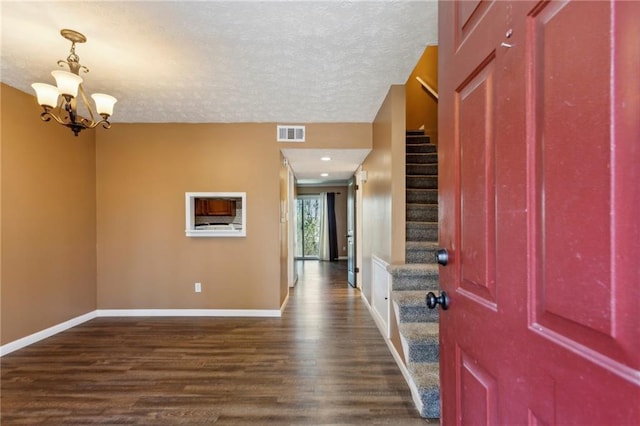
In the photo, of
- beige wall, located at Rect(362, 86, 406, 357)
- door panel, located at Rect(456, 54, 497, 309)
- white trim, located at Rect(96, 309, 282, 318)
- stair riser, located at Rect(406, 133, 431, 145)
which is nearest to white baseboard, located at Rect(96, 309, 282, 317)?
white trim, located at Rect(96, 309, 282, 318)

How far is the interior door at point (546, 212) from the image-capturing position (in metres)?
0.46

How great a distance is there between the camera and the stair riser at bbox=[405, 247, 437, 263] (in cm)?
281

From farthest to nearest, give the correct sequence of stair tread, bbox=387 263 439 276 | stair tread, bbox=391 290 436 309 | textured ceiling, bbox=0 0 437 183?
stair tread, bbox=387 263 439 276 → stair tread, bbox=391 290 436 309 → textured ceiling, bbox=0 0 437 183

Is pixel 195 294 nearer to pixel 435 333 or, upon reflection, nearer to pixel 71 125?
pixel 71 125

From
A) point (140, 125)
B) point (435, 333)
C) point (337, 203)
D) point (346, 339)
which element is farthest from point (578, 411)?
point (337, 203)

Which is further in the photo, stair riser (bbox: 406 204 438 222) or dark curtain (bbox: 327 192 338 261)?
dark curtain (bbox: 327 192 338 261)

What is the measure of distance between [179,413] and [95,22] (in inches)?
102

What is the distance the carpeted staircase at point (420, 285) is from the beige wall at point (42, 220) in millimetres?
3570

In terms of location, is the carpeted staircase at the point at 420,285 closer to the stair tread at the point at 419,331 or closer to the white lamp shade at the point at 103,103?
the stair tread at the point at 419,331

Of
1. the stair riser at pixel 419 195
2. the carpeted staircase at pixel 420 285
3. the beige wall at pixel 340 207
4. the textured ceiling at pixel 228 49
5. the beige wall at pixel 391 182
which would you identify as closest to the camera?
the textured ceiling at pixel 228 49

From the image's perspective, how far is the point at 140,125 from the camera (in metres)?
3.83

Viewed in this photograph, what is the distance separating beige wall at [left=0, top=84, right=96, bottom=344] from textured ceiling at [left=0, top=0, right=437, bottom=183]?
440 millimetres

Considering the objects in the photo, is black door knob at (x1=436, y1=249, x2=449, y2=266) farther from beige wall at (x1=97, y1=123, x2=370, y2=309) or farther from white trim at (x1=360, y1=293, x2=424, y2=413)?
beige wall at (x1=97, y1=123, x2=370, y2=309)

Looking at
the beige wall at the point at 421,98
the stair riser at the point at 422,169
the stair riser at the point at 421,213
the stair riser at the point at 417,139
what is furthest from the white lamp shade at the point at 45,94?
the beige wall at the point at 421,98
